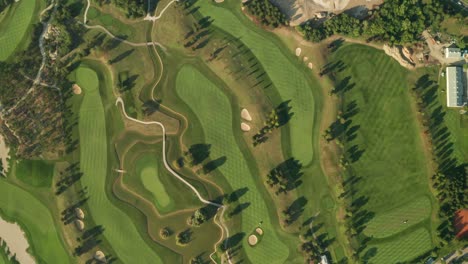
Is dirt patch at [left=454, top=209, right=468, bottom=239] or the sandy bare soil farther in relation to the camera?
the sandy bare soil

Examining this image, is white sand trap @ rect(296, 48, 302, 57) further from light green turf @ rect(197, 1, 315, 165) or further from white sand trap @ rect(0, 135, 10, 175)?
white sand trap @ rect(0, 135, 10, 175)

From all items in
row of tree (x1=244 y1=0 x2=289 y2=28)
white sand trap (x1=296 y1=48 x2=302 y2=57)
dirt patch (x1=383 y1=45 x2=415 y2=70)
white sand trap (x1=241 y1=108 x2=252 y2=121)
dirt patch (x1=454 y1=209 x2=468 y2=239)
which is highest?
row of tree (x1=244 y1=0 x2=289 y2=28)

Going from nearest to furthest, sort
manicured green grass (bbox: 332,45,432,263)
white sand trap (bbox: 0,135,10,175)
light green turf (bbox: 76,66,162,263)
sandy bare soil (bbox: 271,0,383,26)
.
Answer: manicured green grass (bbox: 332,45,432,263)
light green turf (bbox: 76,66,162,263)
white sand trap (bbox: 0,135,10,175)
sandy bare soil (bbox: 271,0,383,26)

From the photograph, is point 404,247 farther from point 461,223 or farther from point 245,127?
point 245,127

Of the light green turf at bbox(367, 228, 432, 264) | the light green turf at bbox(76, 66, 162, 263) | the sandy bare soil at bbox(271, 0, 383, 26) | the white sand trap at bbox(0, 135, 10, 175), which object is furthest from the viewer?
the sandy bare soil at bbox(271, 0, 383, 26)

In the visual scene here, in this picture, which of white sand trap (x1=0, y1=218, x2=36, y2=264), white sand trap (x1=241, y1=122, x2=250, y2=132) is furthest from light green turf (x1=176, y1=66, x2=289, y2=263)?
white sand trap (x1=0, y1=218, x2=36, y2=264)

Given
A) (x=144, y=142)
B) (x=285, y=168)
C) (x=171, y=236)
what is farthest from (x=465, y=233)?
(x=144, y=142)

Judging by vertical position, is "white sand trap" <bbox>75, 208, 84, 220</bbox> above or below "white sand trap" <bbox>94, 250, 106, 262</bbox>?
above
